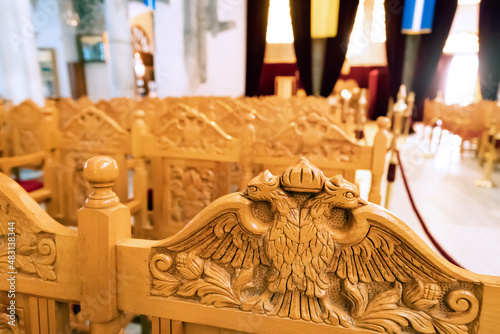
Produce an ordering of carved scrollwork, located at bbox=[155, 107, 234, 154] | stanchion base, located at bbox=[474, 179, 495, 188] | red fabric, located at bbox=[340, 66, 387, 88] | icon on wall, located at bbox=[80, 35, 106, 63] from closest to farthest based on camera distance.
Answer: carved scrollwork, located at bbox=[155, 107, 234, 154] → stanchion base, located at bbox=[474, 179, 495, 188] → icon on wall, located at bbox=[80, 35, 106, 63] → red fabric, located at bbox=[340, 66, 387, 88]

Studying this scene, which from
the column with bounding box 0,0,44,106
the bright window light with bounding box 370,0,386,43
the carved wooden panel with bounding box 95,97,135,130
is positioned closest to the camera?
the carved wooden panel with bounding box 95,97,135,130

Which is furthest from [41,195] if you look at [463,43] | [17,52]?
[463,43]

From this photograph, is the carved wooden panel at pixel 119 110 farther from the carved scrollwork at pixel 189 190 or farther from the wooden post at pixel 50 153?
the carved scrollwork at pixel 189 190

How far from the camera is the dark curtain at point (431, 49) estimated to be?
644 centimetres

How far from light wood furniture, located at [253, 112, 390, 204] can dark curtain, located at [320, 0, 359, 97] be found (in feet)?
18.5

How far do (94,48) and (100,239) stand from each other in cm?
949

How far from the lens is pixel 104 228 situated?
63 cm

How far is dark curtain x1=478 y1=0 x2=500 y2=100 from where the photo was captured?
649cm

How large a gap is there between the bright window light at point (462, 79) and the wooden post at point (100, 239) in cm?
1339

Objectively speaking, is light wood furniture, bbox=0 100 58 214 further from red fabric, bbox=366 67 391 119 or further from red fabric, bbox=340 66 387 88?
red fabric, bbox=340 66 387 88

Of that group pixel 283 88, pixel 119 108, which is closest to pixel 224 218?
pixel 119 108

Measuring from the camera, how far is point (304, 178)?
0.54 meters

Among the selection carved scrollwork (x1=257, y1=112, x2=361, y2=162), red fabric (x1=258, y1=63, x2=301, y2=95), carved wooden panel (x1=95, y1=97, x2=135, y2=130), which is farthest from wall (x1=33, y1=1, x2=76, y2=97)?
Answer: carved scrollwork (x1=257, y1=112, x2=361, y2=162)

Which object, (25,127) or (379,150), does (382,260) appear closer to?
(379,150)
